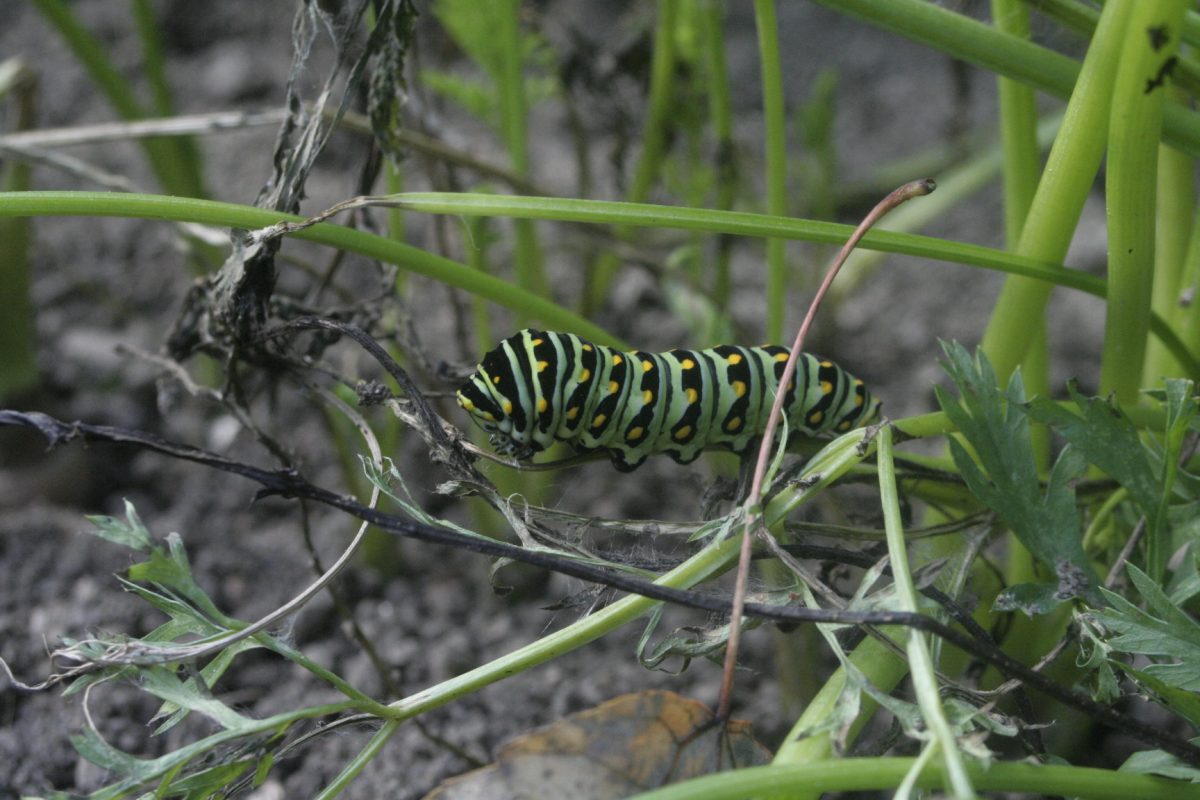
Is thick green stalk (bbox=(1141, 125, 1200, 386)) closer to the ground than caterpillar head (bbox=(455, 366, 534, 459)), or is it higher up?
higher up

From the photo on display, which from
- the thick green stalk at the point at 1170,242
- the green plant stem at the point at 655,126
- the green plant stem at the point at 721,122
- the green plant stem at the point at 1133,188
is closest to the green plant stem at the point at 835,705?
the green plant stem at the point at 1133,188

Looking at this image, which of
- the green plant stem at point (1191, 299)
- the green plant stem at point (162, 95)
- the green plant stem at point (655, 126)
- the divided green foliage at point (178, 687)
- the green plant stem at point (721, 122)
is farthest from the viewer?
the green plant stem at point (162, 95)

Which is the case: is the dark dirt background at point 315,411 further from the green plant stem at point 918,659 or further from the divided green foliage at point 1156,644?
the divided green foliage at point 1156,644

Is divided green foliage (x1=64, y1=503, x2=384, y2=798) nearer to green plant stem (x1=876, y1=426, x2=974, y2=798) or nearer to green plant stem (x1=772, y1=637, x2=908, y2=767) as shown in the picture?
green plant stem (x1=772, y1=637, x2=908, y2=767)

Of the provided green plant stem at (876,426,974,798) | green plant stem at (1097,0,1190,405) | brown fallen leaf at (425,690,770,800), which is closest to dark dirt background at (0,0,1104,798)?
brown fallen leaf at (425,690,770,800)

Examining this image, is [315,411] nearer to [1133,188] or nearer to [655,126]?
[655,126]

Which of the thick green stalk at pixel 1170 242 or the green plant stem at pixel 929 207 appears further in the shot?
the green plant stem at pixel 929 207

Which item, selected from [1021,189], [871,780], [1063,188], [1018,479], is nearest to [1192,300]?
[1021,189]
